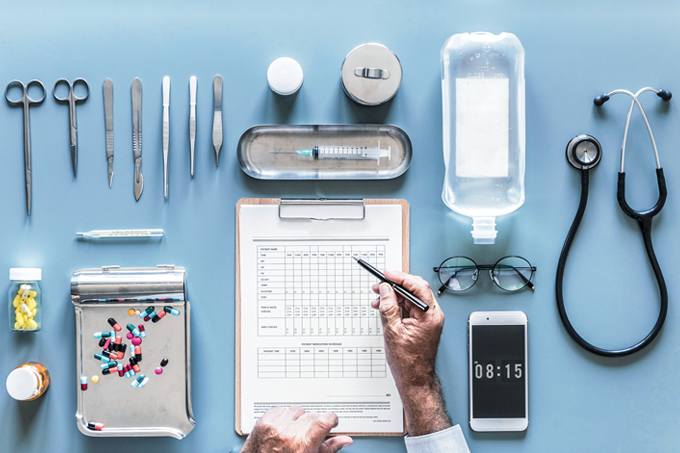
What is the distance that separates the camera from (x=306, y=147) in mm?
972

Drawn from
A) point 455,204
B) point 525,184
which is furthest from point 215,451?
point 525,184

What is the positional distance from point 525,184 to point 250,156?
61 cm

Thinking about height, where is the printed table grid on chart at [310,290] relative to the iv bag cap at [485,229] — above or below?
below

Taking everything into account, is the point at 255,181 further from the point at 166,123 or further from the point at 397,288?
the point at 397,288

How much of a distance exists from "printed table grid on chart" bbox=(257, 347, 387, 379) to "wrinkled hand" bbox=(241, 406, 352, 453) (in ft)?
0.27

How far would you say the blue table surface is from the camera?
98 centimetres

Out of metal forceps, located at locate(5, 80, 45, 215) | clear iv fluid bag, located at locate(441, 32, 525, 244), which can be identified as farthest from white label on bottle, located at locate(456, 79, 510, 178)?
metal forceps, located at locate(5, 80, 45, 215)

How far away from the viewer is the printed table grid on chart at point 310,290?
3.21ft

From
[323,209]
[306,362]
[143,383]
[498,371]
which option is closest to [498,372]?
[498,371]

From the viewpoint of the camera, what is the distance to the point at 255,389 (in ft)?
3.20

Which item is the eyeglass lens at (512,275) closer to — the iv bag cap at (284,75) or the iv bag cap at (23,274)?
the iv bag cap at (284,75)

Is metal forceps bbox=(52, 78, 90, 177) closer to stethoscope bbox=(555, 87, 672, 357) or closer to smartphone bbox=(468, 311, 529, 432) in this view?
smartphone bbox=(468, 311, 529, 432)

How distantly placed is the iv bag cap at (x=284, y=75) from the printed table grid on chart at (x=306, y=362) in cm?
56

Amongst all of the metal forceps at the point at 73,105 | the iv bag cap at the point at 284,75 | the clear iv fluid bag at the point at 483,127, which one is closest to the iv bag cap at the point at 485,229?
the clear iv fluid bag at the point at 483,127
